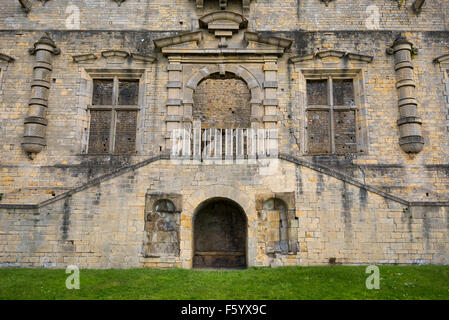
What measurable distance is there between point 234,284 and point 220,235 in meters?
3.22

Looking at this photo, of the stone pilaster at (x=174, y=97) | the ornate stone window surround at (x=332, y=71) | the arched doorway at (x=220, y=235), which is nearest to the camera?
the arched doorway at (x=220, y=235)

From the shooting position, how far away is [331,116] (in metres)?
12.6

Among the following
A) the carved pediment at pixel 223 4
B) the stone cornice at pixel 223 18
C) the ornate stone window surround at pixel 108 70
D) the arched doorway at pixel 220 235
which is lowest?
the arched doorway at pixel 220 235

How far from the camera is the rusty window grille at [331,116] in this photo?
12.5m

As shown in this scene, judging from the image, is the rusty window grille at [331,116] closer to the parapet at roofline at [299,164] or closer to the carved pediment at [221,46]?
the carved pediment at [221,46]

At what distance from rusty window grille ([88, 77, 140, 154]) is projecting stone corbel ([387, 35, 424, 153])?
810 centimetres

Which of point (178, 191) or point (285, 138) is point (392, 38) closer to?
point (285, 138)

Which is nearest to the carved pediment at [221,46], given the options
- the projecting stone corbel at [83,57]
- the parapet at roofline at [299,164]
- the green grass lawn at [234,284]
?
the projecting stone corbel at [83,57]

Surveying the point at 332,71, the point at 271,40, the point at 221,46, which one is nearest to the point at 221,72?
the point at 221,46

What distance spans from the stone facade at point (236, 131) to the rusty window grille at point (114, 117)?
0.11 feet

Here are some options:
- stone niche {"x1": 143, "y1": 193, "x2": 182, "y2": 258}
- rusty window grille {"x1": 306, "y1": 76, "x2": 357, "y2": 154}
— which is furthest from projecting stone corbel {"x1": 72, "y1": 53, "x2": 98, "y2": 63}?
rusty window grille {"x1": 306, "y1": 76, "x2": 357, "y2": 154}

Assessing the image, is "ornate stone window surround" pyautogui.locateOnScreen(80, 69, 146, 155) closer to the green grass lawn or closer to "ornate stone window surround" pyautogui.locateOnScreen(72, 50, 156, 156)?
"ornate stone window surround" pyautogui.locateOnScreen(72, 50, 156, 156)

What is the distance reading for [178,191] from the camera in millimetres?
10023
